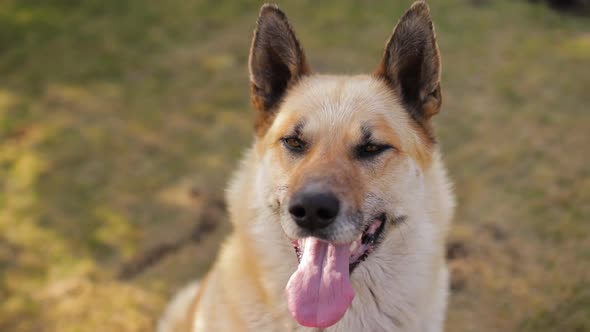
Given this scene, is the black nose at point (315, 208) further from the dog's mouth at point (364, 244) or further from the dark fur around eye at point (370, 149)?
the dark fur around eye at point (370, 149)

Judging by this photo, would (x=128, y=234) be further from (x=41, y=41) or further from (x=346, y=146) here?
(x=41, y=41)

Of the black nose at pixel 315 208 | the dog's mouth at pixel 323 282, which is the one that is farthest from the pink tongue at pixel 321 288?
the black nose at pixel 315 208

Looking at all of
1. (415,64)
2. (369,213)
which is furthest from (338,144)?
(415,64)

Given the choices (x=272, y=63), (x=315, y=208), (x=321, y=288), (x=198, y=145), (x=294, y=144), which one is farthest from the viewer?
(x=198, y=145)

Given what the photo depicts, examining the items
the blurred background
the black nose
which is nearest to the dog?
the black nose

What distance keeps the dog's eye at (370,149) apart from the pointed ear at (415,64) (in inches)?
17.6

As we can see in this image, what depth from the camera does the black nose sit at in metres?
2.56

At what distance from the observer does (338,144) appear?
2953 millimetres

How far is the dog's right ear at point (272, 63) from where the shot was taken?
3139mm

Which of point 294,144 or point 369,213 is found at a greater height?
point 294,144

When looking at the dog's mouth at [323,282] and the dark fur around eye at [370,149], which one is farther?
the dark fur around eye at [370,149]

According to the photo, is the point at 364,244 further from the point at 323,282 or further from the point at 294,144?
the point at 294,144

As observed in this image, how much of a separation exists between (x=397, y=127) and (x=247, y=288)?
134cm

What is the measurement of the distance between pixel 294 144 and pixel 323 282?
0.84m
